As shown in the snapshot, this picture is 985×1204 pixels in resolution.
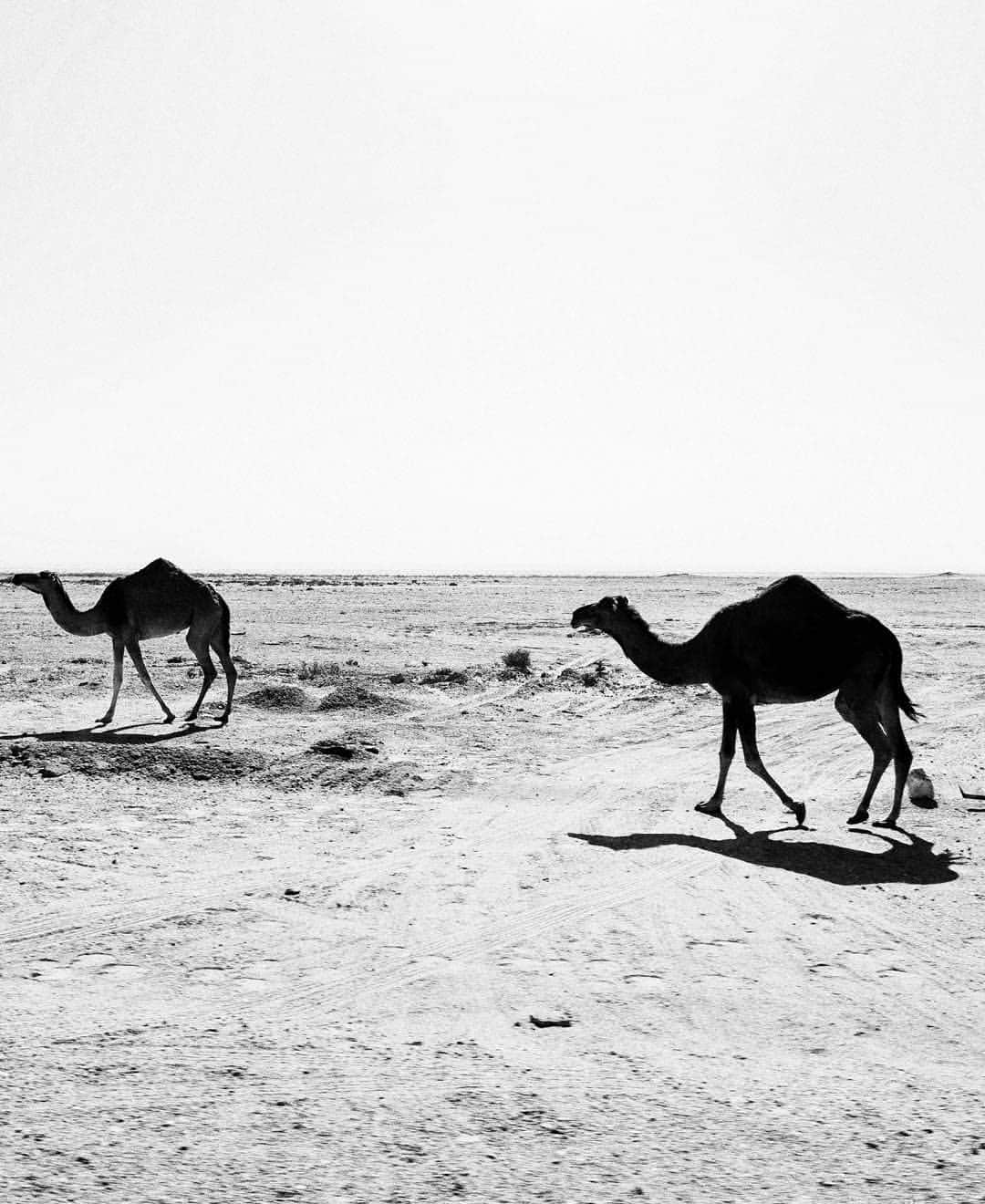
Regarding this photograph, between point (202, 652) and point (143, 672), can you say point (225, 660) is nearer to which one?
point (202, 652)

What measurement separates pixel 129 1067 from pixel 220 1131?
87 centimetres

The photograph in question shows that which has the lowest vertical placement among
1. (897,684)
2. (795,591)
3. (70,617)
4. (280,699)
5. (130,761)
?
(130,761)

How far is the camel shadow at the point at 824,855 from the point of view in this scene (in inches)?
358

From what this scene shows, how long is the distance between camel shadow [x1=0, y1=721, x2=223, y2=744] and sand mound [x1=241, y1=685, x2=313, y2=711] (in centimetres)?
168

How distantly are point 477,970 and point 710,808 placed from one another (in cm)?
511

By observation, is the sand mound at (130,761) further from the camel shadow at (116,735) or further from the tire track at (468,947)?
the tire track at (468,947)

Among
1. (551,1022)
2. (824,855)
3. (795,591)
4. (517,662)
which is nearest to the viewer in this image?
(551,1022)

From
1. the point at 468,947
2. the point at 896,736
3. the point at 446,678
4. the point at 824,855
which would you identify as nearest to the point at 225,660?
the point at 446,678

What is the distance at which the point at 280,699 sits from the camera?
58.4 feet

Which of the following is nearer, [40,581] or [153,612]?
[153,612]

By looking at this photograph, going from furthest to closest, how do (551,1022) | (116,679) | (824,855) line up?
1. (116,679)
2. (824,855)
3. (551,1022)

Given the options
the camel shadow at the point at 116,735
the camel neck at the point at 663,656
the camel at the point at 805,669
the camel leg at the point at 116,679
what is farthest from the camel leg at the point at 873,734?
the camel leg at the point at 116,679

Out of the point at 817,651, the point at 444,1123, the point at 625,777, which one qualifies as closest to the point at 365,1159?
the point at 444,1123

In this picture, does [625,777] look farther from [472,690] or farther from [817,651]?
[472,690]
